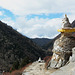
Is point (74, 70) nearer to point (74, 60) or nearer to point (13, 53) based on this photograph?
point (74, 60)

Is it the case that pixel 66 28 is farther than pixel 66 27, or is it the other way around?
pixel 66 27

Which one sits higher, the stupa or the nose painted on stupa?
the nose painted on stupa

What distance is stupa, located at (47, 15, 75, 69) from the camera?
657 inches

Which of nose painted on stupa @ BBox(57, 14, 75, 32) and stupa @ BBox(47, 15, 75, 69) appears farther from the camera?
nose painted on stupa @ BBox(57, 14, 75, 32)

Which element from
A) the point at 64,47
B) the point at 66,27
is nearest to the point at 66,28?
the point at 66,27

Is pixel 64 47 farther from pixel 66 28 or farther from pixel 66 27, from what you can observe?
pixel 66 27

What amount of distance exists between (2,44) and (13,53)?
9489 millimetres

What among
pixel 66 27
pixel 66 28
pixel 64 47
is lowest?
pixel 64 47

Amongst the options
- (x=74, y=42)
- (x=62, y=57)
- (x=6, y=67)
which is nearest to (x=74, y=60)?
(x=62, y=57)

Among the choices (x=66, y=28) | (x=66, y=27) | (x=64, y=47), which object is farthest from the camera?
(x=66, y=27)

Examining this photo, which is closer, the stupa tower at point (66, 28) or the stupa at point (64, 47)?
the stupa at point (64, 47)

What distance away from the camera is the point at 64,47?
55.6 ft

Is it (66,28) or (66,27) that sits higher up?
(66,27)

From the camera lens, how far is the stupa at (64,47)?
16688 mm
